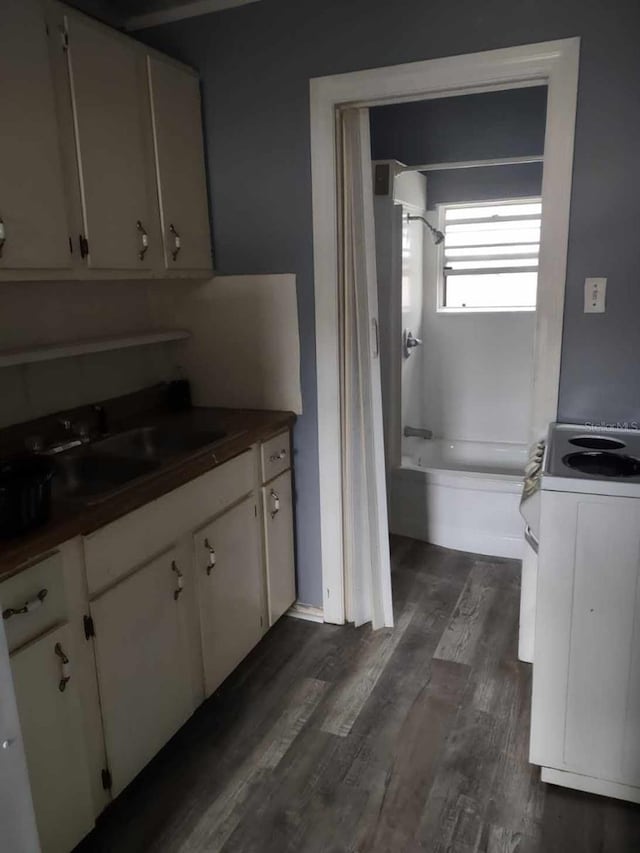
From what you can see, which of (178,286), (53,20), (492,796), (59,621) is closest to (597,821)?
(492,796)

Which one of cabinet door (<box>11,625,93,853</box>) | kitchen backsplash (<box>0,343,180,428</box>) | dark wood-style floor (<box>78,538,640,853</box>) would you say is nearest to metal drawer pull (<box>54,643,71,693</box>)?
cabinet door (<box>11,625,93,853</box>)

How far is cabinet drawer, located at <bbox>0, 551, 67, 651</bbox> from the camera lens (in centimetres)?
132

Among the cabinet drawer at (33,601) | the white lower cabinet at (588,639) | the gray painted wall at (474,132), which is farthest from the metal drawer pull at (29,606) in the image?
the gray painted wall at (474,132)

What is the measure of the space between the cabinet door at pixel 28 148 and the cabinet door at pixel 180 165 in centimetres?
50

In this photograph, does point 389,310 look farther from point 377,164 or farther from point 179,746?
point 179,746

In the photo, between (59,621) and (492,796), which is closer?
(59,621)

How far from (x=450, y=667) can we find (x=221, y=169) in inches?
81.1

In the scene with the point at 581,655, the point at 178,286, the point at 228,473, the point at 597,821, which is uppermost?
the point at 178,286

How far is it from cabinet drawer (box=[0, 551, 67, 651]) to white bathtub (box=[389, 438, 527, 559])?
2.15 metres

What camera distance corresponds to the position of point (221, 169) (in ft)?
8.06

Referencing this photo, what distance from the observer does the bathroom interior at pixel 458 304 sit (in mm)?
3287

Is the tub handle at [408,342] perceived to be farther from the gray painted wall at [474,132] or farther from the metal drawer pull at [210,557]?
the metal drawer pull at [210,557]

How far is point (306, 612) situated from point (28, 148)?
198 cm

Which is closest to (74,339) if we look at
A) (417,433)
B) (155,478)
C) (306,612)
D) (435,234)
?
(155,478)
